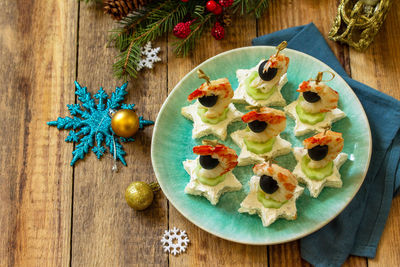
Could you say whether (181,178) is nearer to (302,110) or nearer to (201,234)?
(201,234)

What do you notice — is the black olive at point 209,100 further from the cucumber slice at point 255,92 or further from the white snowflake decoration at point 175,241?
the white snowflake decoration at point 175,241

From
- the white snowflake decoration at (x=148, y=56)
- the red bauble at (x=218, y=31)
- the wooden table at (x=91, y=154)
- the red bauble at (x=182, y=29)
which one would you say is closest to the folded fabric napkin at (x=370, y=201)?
the wooden table at (x=91, y=154)

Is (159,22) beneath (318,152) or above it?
above

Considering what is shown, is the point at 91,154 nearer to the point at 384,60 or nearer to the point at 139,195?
the point at 139,195

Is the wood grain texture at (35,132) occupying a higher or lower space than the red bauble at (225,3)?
lower

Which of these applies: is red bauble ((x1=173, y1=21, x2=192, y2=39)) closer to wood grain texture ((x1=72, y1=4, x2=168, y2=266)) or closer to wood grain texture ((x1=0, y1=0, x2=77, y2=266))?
wood grain texture ((x1=72, y1=4, x2=168, y2=266))

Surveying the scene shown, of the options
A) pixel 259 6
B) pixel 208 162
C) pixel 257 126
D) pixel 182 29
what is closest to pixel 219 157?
pixel 208 162
